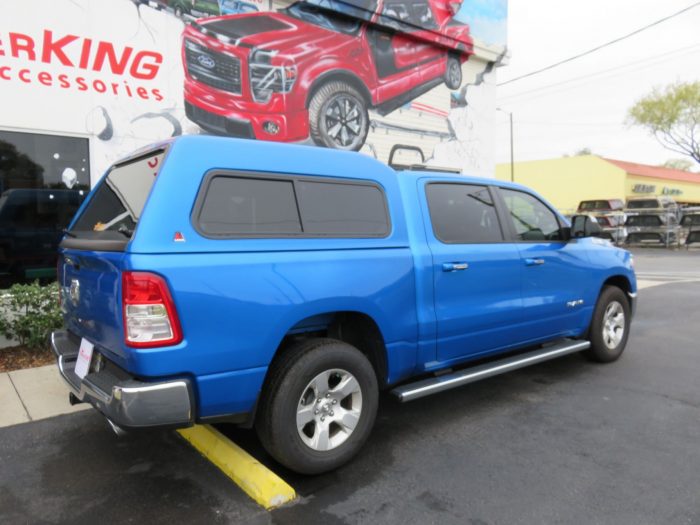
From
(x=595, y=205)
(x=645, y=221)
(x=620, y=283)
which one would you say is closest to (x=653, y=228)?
(x=645, y=221)

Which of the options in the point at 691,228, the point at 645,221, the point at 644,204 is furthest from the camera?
the point at 644,204

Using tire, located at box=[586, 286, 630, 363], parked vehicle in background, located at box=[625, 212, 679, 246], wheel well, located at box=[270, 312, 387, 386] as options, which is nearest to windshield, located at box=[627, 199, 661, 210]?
parked vehicle in background, located at box=[625, 212, 679, 246]

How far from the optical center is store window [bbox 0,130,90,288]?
20.1 ft

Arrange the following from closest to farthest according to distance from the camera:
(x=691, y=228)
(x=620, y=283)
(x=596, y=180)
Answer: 1. (x=620, y=283)
2. (x=691, y=228)
3. (x=596, y=180)

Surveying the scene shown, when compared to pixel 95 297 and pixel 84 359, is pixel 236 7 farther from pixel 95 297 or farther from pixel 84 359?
pixel 84 359

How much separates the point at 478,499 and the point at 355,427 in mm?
796

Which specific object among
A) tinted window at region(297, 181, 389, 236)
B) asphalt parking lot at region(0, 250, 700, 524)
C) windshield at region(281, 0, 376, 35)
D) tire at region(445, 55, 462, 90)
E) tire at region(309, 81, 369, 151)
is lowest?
asphalt parking lot at region(0, 250, 700, 524)

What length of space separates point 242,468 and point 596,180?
36757mm

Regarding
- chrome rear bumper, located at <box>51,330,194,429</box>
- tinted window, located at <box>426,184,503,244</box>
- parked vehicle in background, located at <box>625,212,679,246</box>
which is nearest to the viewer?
chrome rear bumper, located at <box>51,330,194,429</box>

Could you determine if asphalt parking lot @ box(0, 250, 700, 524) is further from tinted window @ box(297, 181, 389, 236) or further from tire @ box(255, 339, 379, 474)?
tinted window @ box(297, 181, 389, 236)

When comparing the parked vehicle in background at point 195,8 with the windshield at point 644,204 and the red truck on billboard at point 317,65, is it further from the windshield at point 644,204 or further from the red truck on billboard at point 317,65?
the windshield at point 644,204

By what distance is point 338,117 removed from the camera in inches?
365

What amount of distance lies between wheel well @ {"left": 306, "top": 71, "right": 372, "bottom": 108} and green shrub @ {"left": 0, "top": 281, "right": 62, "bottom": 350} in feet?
→ 17.3

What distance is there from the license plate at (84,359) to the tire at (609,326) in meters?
4.36
